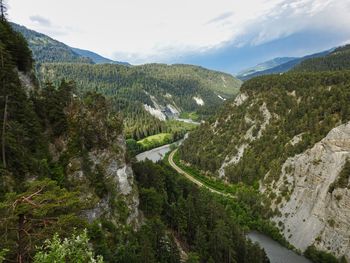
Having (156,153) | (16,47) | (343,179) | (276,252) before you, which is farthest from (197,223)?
(156,153)

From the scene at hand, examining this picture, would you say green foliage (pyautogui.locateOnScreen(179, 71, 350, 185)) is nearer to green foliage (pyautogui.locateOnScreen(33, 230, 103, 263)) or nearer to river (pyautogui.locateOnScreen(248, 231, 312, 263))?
river (pyautogui.locateOnScreen(248, 231, 312, 263))

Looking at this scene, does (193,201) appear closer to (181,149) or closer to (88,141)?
(88,141)

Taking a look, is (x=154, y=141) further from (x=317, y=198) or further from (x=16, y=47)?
(x=16, y=47)

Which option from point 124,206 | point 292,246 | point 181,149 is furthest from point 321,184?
point 181,149

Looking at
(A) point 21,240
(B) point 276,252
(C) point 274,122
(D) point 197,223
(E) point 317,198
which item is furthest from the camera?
(C) point 274,122

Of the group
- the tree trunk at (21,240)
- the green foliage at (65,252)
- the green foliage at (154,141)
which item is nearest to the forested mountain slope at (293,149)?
the green foliage at (154,141)

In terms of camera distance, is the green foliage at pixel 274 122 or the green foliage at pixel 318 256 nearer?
the green foliage at pixel 318 256

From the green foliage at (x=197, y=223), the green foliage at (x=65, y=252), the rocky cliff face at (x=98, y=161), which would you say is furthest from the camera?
the green foliage at (x=197, y=223)

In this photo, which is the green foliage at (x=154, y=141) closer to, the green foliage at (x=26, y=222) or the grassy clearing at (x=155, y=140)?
the grassy clearing at (x=155, y=140)
